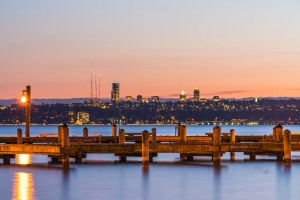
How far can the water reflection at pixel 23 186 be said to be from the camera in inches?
1408

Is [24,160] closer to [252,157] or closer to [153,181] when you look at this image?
[252,157]

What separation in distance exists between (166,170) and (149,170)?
A: 4.44ft

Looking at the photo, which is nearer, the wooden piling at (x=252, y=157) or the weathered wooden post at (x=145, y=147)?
the weathered wooden post at (x=145, y=147)

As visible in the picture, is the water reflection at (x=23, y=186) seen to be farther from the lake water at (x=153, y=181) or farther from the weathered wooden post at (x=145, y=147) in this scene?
the weathered wooden post at (x=145, y=147)

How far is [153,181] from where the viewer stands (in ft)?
137

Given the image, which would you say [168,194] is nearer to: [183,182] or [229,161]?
[183,182]

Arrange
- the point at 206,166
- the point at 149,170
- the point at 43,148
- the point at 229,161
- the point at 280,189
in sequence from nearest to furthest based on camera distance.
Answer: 1. the point at 280,189
2. the point at 43,148
3. the point at 149,170
4. the point at 206,166
5. the point at 229,161

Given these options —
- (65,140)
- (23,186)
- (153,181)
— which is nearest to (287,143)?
(153,181)

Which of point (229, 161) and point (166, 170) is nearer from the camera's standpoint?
point (166, 170)

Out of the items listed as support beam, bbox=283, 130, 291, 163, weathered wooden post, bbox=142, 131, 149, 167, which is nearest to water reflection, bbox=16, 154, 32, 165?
weathered wooden post, bbox=142, 131, 149, 167

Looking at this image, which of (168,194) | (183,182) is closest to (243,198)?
(168,194)

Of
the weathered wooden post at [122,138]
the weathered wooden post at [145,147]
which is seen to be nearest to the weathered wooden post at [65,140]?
the weathered wooden post at [145,147]

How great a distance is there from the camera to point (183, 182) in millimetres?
41938

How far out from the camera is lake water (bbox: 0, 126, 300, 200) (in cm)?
3697
